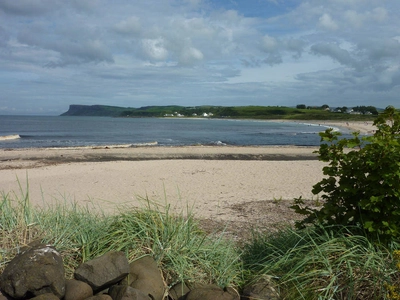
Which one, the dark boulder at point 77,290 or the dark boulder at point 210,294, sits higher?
the dark boulder at point 77,290

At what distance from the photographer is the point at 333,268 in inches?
169

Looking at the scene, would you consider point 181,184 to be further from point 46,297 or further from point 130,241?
point 46,297

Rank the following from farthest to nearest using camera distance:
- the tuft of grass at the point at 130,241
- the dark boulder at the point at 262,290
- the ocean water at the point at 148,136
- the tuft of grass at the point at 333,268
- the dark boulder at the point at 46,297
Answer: the ocean water at the point at 148,136, the tuft of grass at the point at 130,241, the dark boulder at the point at 262,290, the tuft of grass at the point at 333,268, the dark boulder at the point at 46,297

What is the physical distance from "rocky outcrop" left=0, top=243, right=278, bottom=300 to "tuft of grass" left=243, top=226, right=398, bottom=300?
10.8 inches

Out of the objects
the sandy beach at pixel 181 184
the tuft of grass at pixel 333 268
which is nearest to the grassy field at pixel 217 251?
the tuft of grass at pixel 333 268

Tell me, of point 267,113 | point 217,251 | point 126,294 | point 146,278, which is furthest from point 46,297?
point 267,113

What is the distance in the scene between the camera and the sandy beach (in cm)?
999

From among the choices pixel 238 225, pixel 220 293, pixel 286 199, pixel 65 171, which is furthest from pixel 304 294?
pixel 65 171

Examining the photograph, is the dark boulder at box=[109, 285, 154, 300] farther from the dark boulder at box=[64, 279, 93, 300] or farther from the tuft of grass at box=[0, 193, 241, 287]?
the tuft of grass at box=[0, 193, 241, 287]

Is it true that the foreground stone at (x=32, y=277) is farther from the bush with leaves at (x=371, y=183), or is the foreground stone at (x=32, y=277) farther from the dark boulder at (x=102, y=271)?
the bush with leaves at (x=371, y=183)

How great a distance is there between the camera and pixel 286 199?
37.1ft

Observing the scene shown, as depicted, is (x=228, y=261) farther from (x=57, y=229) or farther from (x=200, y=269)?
(x=57, y=229)

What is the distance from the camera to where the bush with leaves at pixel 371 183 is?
444cm

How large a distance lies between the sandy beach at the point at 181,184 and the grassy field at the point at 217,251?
230 centimetres
